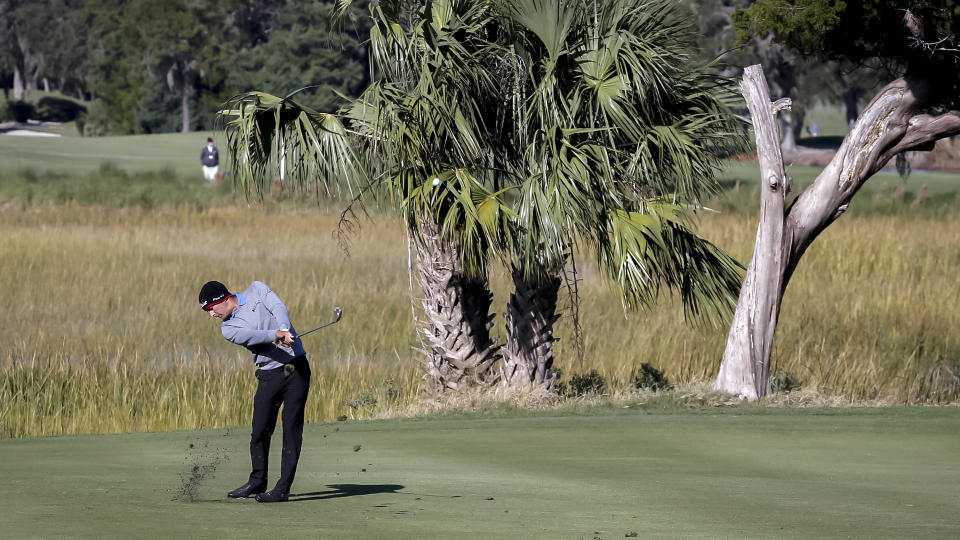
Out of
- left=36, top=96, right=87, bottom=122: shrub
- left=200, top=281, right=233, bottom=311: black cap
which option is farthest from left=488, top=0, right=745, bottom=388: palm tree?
left=36, top=96, right=87, bottom=122: shrub

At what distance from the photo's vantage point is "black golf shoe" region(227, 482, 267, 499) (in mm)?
8117

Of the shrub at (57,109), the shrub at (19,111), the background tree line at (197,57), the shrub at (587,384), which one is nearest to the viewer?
the shrub at (587,384)

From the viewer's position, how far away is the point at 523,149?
14469mm

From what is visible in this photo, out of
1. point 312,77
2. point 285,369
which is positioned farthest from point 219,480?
point 312,77

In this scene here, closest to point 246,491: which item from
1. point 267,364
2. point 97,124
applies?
point 267,364

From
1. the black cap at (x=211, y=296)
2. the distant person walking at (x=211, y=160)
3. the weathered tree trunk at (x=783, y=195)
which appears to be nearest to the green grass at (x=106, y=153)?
the distant person walking at (x=211, y=160)

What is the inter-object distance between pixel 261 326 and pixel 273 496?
3.06ft

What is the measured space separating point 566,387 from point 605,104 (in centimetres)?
326

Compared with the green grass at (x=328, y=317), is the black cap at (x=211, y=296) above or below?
above

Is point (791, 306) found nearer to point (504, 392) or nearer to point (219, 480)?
point (504, 392)

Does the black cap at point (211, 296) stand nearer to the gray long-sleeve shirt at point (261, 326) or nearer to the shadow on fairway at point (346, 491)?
the gray long-sleeve shirt at point (261, 326)

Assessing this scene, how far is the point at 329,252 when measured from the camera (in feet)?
93.8

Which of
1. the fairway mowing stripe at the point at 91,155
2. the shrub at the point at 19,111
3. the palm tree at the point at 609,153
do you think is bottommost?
the palm tree at the point at 609,153

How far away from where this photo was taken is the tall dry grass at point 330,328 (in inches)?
591
